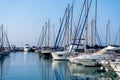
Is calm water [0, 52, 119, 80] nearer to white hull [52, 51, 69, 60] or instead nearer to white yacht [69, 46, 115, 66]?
white yacht [69, 46, 115, 66]

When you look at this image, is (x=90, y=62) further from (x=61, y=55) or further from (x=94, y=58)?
(x=61, y=55)

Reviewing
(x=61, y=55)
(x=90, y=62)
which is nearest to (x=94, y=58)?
(x=90, y=62)

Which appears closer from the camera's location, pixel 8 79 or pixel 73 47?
pixel 8 79

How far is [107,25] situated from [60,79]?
129 feet

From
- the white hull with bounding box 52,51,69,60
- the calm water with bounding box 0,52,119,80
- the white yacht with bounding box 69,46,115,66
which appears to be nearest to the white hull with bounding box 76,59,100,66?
the white yacht with bounding box 69,46,115,66

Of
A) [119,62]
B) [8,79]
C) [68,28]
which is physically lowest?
[8,79]

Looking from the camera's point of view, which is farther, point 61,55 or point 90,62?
point 61,55

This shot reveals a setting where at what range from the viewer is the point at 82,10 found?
43344 millimetres

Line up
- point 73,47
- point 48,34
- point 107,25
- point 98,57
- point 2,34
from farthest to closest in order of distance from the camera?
point 2,34 < point 48,34 < point 107,25 < point 73,47 < point 98,57

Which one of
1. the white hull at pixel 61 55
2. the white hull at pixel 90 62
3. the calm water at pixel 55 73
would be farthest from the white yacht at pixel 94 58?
the white hull at pixel 61 55

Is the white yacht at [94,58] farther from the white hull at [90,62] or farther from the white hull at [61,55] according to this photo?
the white hull at [61,55]

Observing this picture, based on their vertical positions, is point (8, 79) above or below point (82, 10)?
below

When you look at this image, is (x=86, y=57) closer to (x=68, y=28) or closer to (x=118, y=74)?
(x=118, y=74)

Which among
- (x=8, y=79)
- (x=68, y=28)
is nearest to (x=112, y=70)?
(x=8, y=79)
